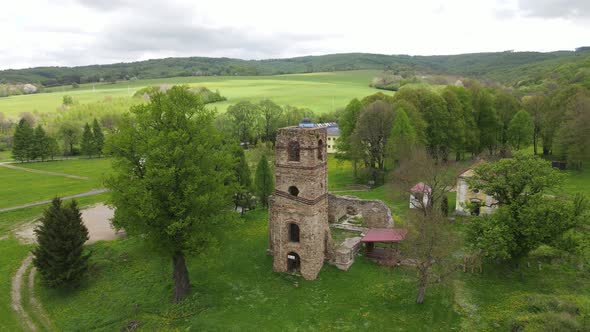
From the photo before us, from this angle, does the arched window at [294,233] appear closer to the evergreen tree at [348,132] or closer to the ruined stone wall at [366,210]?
the ruined stone wall at [366,210]

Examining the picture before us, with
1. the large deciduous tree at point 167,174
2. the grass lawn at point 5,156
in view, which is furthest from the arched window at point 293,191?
the grass lawn at point 5,156

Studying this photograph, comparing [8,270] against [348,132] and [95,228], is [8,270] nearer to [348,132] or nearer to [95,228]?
[95,228]

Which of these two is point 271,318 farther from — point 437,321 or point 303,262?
point 437,321

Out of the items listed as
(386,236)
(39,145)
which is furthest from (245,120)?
(386,236)

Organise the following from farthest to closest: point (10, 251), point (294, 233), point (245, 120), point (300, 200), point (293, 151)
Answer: point (245, 120) → point (10, 251) → point (294, 233) → point (293, 151) → point (300, 200)

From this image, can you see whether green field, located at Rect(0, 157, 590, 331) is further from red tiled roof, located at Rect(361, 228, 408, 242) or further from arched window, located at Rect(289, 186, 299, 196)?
arched window, located at Rect(289, 186, 299, 196)

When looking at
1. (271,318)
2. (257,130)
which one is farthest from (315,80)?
(271,318)

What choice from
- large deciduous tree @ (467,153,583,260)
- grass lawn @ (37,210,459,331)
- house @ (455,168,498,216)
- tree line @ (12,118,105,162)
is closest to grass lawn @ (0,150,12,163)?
tree line @ (12,118,105,162)
